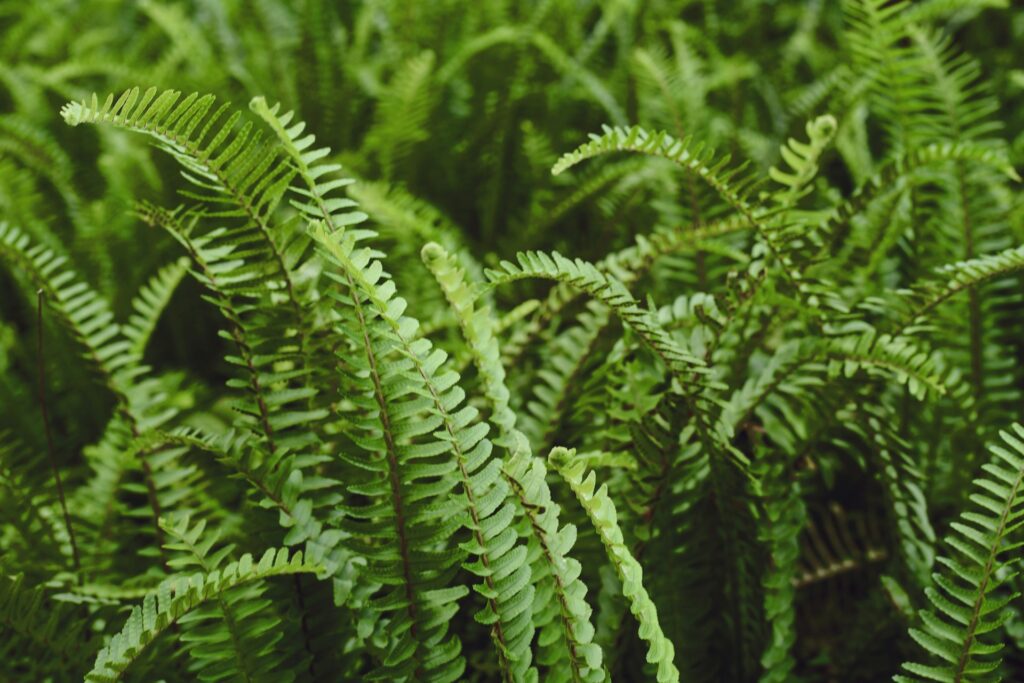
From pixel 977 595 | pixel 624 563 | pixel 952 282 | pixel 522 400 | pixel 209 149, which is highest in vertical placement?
pixel 209 149

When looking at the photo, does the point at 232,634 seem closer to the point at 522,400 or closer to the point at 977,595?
the point at 522,400

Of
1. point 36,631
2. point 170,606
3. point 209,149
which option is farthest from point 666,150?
point 36,631

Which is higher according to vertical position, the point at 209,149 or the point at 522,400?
the point at 209,149

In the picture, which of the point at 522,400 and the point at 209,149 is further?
the point at 522,400

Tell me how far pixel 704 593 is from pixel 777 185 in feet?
2.74

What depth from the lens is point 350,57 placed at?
1750 mm

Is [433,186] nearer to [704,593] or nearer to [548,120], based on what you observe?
[548,120]

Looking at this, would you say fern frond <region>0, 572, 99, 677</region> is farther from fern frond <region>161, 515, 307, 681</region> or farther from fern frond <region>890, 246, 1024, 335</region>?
fern frond <region>890, 246, 1024, 335</region>

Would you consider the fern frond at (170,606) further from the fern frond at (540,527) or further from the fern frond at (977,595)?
the fern frond at (977,595)

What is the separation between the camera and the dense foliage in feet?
2.10

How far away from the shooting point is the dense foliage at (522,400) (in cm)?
64

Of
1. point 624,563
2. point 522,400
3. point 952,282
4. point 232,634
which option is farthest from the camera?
point 522,400

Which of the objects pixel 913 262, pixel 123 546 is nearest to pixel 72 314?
pixel 123 546

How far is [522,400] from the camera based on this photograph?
102 centimetres
